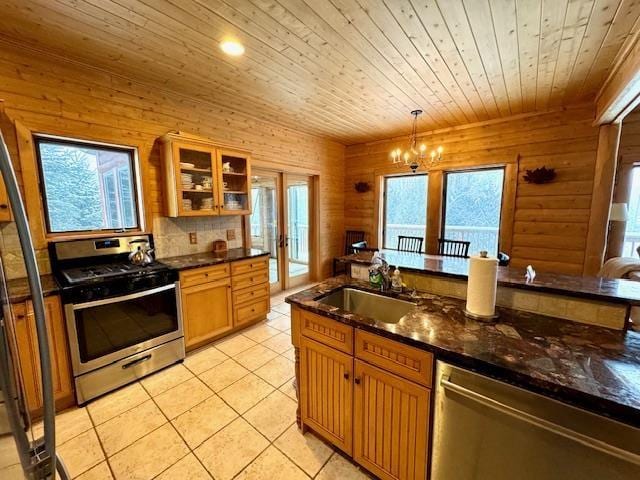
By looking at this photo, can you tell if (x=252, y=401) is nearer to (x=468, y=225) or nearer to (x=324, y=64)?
(x=324, y=64)

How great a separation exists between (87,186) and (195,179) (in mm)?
966

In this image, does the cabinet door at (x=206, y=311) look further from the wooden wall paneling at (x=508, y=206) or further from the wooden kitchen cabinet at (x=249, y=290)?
the wooden wall paneling at (x=508, y=206)

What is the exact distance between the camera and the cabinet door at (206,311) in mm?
2668

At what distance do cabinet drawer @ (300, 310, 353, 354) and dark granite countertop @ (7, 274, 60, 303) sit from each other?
1.80 m

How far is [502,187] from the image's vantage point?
158 inches

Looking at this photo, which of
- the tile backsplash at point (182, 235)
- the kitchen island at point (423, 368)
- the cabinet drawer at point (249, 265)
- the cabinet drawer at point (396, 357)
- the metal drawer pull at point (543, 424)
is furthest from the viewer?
the cabinet drawer at point (249, 265)

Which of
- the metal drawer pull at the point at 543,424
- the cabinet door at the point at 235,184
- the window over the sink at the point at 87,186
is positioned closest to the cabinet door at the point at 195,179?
the cabinet door at the point at 235,184

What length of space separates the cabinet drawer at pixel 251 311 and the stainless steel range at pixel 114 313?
25.6 inches

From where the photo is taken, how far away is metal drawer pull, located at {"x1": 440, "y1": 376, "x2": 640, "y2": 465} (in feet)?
2.68

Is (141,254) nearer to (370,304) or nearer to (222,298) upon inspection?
(222,298)

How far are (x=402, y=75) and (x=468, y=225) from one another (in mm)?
2797

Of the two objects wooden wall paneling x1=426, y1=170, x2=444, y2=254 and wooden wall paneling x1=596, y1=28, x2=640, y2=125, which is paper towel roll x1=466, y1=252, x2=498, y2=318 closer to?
wooden wall paneling x1=596, y1=28, x2=640, y2=125

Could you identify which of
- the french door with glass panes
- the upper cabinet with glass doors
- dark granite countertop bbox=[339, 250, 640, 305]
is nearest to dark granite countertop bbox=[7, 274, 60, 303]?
the upper cabinet with glass doors

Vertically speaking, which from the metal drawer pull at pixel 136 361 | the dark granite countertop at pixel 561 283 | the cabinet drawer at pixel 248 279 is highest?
the dark granite countertop at pixel 561 283
